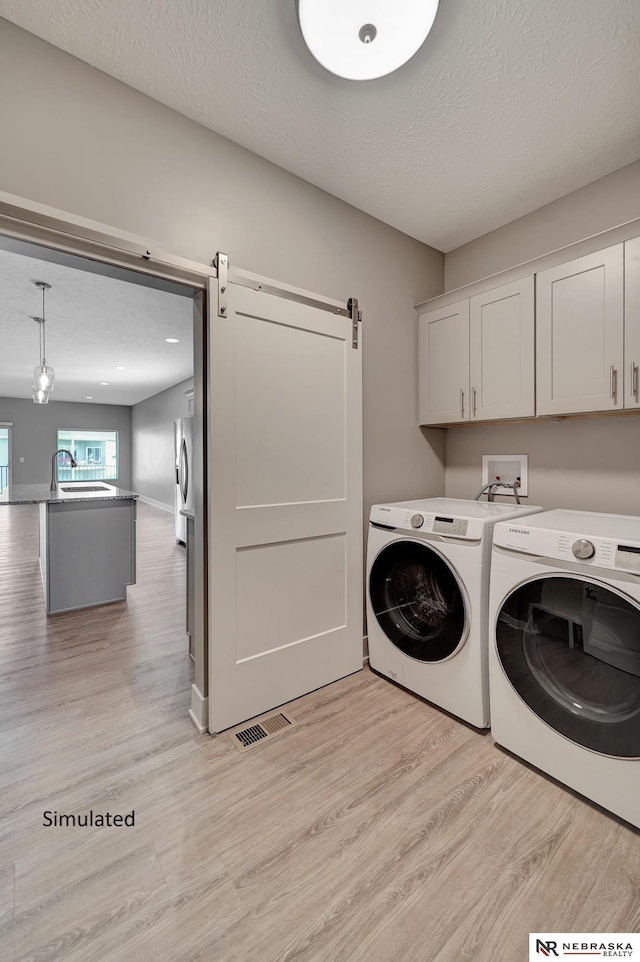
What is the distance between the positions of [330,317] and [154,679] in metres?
2.19

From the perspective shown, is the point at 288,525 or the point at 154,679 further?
the point at 154,679

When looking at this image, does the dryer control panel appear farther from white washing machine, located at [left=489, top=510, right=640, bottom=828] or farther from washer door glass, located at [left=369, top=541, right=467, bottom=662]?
washer door glass, located at [left=369, top=541, right=467, bottom=662]

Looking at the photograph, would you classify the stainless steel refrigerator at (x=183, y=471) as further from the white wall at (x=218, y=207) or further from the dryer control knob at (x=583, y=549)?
the dryer control knob at (x=583, y=549)

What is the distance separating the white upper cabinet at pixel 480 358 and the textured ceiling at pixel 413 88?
567 millimetres

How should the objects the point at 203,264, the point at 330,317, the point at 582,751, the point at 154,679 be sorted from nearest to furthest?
the point at 582,751, the point at 203,264, the point at 330,317, the point at 154,679

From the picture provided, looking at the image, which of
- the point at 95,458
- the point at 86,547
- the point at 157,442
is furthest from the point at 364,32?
the point at 95,458

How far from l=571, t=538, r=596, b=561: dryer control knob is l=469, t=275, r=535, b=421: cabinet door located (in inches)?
35.2

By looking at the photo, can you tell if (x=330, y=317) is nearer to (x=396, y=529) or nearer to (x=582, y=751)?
(x=396, y=529)

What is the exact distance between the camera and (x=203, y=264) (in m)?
1.68

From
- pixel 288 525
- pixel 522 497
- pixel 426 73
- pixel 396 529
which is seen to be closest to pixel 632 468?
pixel 522 497

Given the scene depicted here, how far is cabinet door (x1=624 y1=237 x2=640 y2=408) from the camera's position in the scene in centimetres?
170

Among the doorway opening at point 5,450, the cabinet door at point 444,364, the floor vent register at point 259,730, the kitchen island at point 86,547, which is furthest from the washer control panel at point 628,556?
the doorway opening at point 5,450

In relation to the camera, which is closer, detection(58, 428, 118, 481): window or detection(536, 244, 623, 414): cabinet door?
detection(536, 244, 623, 414): cabinet door

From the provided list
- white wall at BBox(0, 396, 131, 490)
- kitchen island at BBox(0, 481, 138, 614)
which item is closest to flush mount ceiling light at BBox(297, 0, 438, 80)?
kitchen island at BBox(0, 481, 138, 614)
